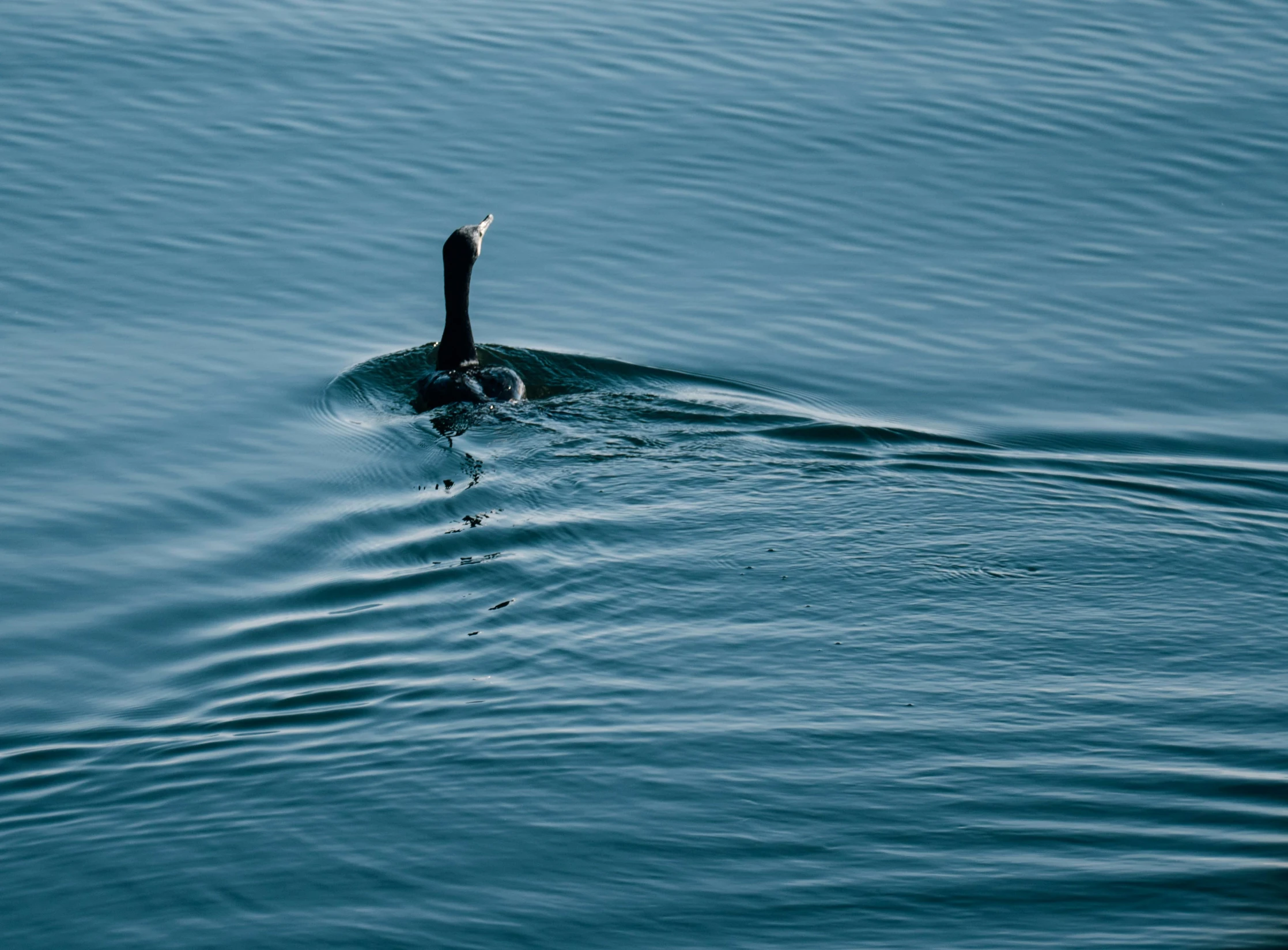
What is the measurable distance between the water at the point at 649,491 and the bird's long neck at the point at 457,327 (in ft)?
1.25

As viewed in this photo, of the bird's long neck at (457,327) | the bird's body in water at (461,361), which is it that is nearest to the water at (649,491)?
the bird's body in water at (461,361)

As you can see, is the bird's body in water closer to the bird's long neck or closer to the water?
the bird's long neck

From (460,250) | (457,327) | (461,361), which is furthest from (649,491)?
(460,250)

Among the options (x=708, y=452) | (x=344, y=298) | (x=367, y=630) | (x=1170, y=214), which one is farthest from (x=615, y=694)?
(x=1170, y=214)

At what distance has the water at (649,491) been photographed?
641cm

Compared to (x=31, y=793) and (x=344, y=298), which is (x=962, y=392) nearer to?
(x=344, y=298)

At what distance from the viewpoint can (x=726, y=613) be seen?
8.30m

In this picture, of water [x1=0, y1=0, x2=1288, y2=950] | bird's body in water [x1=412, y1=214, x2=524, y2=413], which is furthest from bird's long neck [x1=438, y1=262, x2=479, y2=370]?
water [x1=0, y1=0, x2=1288, y2=950]

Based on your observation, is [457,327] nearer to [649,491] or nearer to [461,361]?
[461,361]

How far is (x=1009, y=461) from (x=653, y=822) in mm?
4255

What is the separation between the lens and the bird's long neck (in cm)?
1138

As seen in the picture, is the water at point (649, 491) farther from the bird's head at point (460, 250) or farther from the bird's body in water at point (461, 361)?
the bird's head at point (460, 250)

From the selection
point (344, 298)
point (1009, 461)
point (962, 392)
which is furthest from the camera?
point (344, 298)

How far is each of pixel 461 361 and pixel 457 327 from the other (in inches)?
9.1
